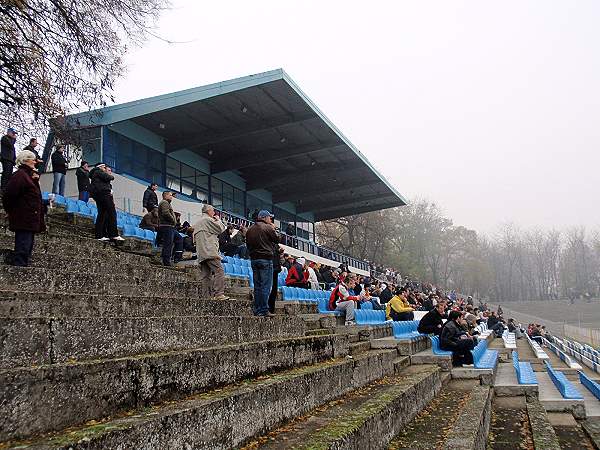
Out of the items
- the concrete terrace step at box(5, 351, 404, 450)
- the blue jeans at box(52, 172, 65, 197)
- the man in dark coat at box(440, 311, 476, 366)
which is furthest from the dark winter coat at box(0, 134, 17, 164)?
the man in dark coat at box(440, 311, 476, 366)

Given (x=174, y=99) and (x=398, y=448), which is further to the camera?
(x=174, y=99)

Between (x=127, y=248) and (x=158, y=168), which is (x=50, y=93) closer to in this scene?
(x=127, y=248)

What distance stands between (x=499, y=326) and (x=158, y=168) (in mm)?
17307

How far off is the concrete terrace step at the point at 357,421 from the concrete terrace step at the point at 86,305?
169 centimetres

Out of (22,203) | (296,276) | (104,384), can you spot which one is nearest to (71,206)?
(296,276)

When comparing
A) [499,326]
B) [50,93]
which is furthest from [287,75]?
[499,326]

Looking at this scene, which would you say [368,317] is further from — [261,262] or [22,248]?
[22,248]

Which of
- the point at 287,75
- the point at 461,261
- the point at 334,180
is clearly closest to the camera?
the point at 287,75

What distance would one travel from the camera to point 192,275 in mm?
9344

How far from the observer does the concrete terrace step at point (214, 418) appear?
2059 millimetres

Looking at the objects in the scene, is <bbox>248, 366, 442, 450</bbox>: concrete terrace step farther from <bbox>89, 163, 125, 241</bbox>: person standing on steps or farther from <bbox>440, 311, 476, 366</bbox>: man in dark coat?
<bbox>89, 163, 125, 241</bbox>: person standing on steps

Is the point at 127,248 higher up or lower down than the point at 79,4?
lower down

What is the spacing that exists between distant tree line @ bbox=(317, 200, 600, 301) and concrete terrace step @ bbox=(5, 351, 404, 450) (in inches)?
1783

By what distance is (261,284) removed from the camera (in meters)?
6.93
